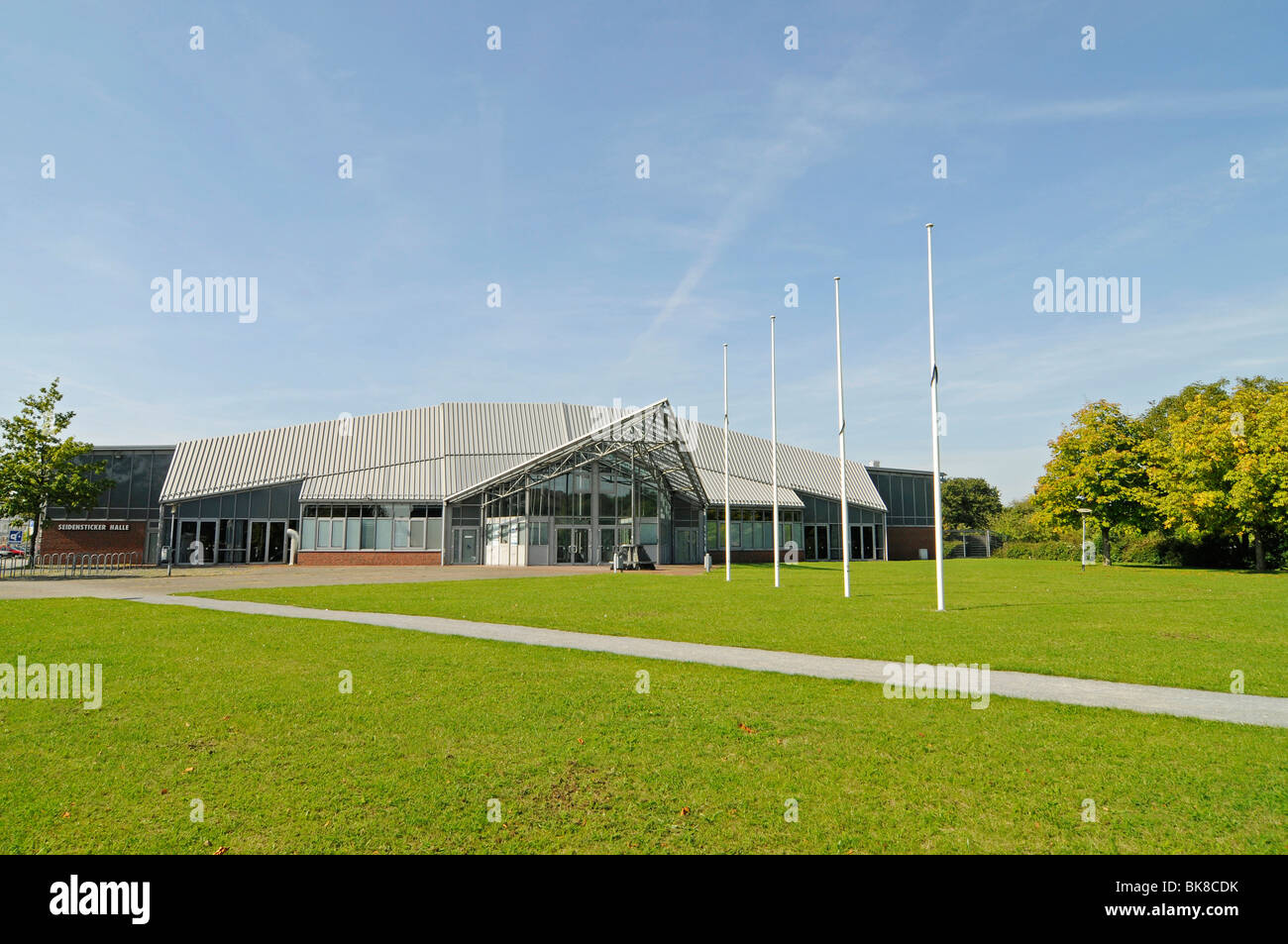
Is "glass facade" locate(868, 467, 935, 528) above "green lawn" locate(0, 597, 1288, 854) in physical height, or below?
above

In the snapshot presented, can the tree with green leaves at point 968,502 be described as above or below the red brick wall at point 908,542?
above

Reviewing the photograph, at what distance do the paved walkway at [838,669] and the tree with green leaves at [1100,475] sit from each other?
46302mm

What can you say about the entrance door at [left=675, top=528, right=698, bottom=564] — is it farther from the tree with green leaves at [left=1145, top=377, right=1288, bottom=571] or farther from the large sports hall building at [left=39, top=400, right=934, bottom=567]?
the tree with green leaves at [left=1145, top=377, right=1288, bottom=571]

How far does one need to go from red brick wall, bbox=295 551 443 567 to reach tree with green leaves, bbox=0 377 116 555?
40.9 feet

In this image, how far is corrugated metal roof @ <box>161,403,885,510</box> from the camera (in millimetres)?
49625

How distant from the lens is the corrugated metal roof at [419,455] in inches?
1954

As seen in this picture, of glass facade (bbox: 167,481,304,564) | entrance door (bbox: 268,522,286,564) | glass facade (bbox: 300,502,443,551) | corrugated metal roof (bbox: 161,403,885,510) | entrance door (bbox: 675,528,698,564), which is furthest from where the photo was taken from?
entrance door (bbox: 675,528,698,564)

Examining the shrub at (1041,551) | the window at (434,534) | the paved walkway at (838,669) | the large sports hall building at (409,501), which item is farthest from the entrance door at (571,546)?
the shrub at (1041,551)

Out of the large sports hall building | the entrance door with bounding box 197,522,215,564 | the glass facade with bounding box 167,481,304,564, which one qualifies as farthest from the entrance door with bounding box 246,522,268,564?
the entrance door with bounding box 197,522,215,564

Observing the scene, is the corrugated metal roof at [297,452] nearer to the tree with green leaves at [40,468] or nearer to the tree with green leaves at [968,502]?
the tree with green leaves at [40,468]

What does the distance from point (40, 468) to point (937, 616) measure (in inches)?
1618
